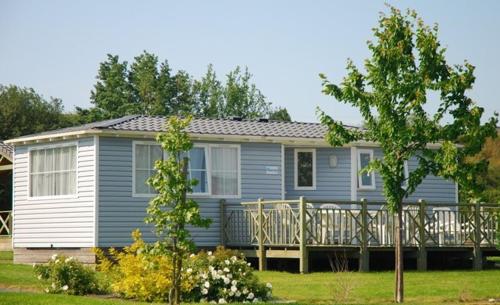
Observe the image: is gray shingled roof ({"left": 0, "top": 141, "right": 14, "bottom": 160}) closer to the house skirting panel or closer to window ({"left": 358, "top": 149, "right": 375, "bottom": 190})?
the house skirting panel

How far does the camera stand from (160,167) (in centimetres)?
1508

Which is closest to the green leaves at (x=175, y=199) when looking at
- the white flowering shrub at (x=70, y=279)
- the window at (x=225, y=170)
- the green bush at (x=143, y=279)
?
the green bush at (x=143, y=279)

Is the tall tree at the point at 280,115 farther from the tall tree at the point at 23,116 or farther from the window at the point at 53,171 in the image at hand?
the window at the point at 53,171

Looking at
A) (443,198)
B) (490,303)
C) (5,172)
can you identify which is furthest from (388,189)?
(5,172)

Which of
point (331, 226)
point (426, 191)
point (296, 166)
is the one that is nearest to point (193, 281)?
point (331, 226)

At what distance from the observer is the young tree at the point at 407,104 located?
1752cm

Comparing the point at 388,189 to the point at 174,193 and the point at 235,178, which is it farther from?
the point at 235,178

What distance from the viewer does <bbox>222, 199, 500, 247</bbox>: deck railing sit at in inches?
947

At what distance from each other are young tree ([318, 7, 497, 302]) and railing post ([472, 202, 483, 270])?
8.04 m

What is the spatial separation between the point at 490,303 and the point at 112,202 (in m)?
11.2

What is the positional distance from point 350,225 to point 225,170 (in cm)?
460

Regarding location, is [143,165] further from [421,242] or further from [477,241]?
[477,241]

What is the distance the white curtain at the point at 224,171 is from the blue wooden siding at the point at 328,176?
217 centimetres

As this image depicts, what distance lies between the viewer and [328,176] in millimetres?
29547
